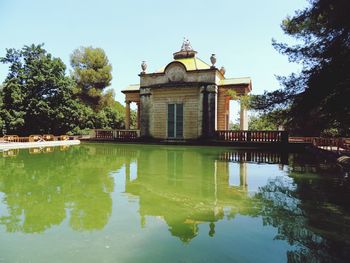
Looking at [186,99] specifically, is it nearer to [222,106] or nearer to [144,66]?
[222,106]

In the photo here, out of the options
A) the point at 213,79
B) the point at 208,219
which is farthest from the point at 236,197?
the point at 213,79

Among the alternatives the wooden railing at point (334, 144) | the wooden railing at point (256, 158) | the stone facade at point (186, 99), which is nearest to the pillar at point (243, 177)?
the wooden railing at point (256, 158)

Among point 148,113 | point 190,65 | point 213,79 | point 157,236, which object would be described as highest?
point 190,65

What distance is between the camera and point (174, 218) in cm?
444

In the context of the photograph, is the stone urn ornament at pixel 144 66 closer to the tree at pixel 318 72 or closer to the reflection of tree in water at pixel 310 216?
the tree at pixel 318 72

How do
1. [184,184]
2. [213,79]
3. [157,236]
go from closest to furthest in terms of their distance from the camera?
[157,236]
[184,184]
[213,79]

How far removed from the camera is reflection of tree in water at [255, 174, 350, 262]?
3280 millimetres

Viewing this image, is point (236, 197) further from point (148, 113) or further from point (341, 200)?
point (148, 113)

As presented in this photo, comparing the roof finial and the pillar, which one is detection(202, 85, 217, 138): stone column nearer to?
the roof finial

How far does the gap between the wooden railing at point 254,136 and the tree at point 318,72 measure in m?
5.73

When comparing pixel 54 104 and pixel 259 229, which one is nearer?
pixel 259 229

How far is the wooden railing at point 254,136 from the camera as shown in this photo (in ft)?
60.6

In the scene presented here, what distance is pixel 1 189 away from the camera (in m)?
6.44

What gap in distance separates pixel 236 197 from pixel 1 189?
192 inches
